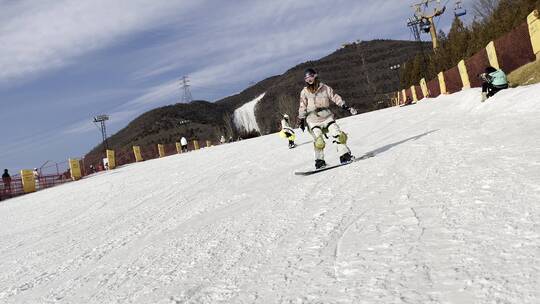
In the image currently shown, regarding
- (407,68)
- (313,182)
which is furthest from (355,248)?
(407,68)

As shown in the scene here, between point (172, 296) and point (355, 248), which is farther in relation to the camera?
point (355, 248)

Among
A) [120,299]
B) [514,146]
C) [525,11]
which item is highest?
[525,11]

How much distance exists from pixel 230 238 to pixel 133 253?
987mm

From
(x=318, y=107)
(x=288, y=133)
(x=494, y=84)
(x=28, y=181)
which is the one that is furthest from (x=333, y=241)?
(x=28, y=181)

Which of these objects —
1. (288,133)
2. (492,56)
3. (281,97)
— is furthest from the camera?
(281,97)

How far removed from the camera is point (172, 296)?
3.08m

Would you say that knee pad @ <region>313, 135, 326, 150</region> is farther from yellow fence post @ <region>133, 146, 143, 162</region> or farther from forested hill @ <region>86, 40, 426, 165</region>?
forested hill @ <region>86, 40, 426, 165</region>

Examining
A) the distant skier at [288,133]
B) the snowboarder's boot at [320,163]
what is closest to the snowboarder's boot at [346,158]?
the snowboarder's boot at [320,163]

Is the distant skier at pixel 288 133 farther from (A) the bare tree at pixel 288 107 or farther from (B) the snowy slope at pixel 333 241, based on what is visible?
(A) the bare tree at pixel 288 107

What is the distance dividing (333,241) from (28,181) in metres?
26.9

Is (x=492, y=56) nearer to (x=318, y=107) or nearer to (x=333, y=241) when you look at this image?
(x=318, y=107)

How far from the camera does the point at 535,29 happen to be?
770 inches

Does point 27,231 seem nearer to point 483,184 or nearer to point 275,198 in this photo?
point 275,198

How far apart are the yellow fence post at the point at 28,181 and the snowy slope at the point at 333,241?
68.1 ft
